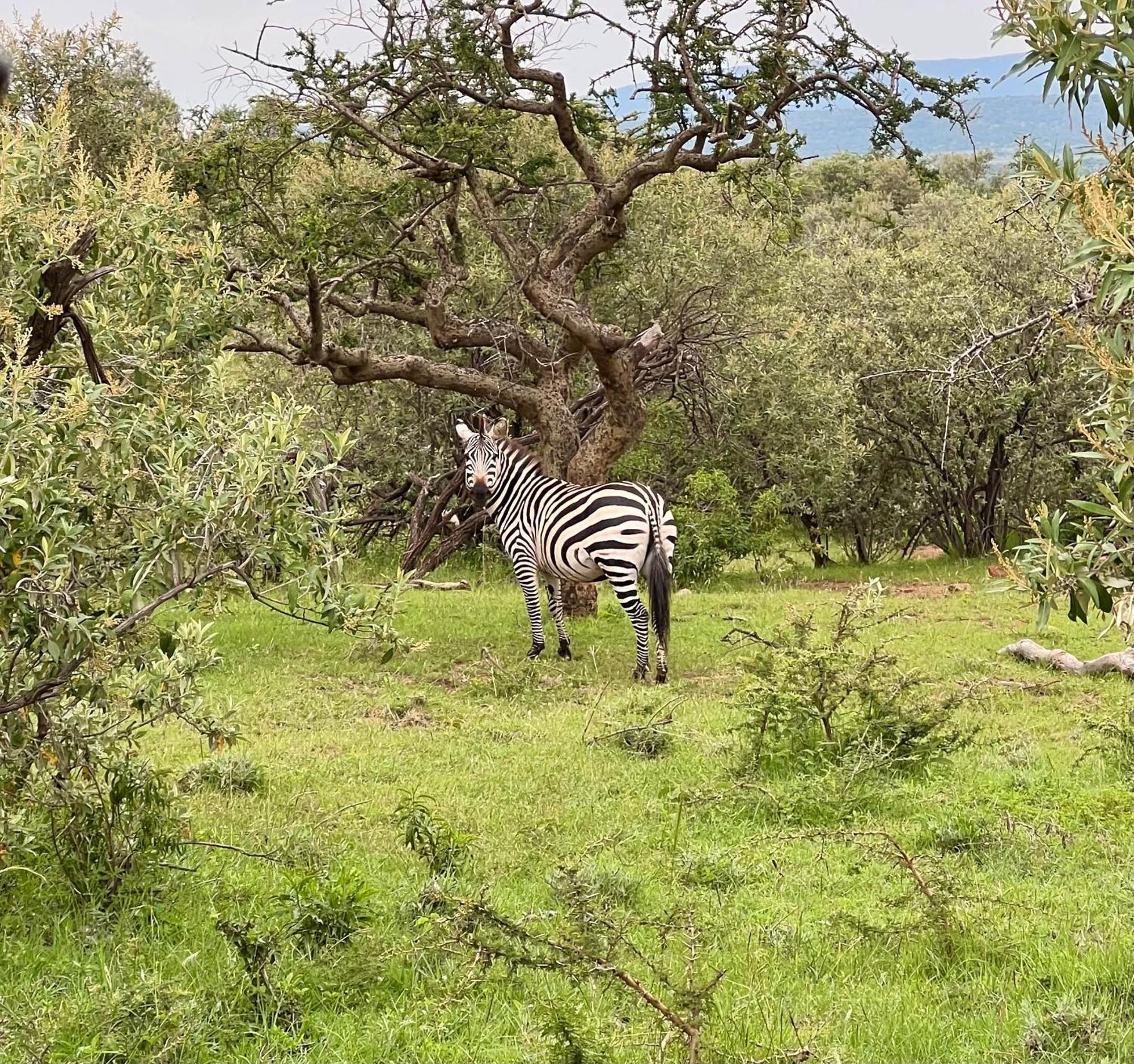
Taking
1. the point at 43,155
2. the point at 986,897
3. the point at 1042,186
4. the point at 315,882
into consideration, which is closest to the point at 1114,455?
the point at 1042,186

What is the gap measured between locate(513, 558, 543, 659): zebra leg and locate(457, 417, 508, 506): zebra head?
0.84 metres

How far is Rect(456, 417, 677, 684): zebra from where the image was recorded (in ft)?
32.4

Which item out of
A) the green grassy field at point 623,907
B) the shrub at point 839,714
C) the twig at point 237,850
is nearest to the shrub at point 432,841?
the green grassy field at point 623,907

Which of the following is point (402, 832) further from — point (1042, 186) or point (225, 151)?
point (225, 151)

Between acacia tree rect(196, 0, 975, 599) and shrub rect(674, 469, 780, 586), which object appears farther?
shrub rect(674, 469, 780, 586)

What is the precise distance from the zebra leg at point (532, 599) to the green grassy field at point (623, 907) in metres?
2.42

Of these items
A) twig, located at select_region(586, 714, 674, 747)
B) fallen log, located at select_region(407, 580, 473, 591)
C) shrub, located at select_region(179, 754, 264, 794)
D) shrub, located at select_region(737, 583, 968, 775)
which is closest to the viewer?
shrub, located at select_region(179, 754, 264, 794)

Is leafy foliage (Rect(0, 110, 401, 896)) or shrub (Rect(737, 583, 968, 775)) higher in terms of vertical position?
leafy foliage (Rect(0, 110, 401, 896))

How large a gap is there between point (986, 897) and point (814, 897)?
A: 66 centimetres

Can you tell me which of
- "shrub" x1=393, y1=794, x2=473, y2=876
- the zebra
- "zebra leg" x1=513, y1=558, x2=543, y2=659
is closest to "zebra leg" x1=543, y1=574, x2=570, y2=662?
the zebra

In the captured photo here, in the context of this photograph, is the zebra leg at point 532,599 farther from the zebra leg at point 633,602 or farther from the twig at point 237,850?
the twig at point 237,850

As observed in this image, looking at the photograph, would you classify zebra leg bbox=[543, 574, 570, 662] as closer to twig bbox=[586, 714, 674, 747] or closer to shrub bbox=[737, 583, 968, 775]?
twig bbox=[586, 714, 674, 747]

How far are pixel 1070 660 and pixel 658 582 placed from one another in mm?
3442

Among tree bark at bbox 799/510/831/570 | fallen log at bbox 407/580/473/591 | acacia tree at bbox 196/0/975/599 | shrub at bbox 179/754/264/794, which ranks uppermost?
acacia tree at bbox 196/0/975/599
